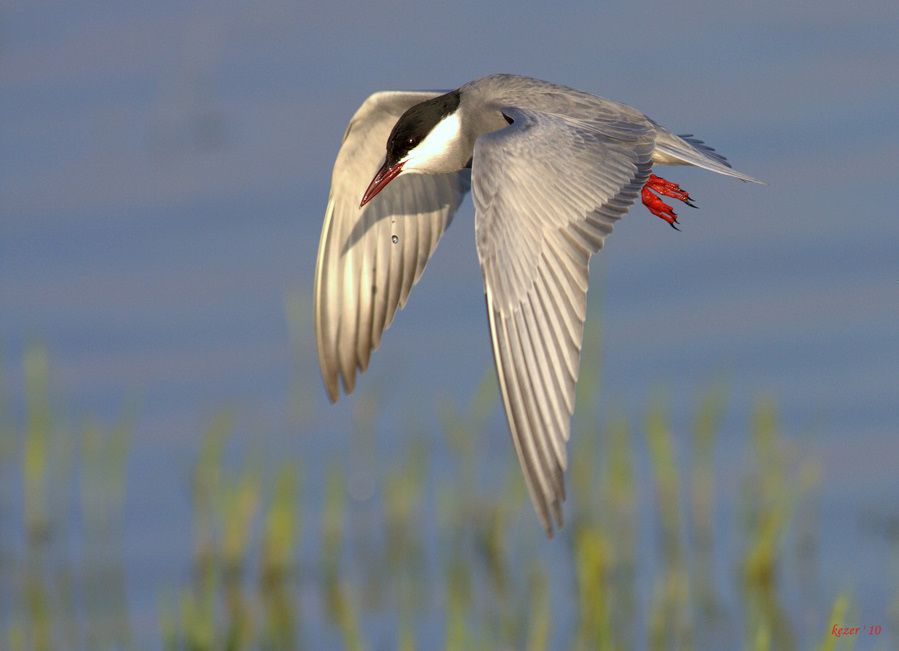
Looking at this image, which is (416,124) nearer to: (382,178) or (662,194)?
(382,178)

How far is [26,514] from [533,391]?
13.7ft

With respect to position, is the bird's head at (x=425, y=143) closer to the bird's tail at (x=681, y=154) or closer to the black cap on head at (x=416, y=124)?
the black cap on head at (x=416, y=124)

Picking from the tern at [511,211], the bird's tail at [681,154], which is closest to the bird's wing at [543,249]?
the tern at [511,211]

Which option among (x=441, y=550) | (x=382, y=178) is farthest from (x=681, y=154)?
(x=441, y=550)

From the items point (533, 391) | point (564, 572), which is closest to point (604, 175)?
point (533, 391)

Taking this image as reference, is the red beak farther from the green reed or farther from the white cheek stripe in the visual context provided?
the green reed

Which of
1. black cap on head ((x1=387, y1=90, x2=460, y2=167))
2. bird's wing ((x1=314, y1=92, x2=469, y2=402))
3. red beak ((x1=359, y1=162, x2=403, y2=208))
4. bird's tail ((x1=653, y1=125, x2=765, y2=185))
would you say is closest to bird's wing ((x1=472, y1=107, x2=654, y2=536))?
bird's tail ((x1=653, y1=125, x2=765, y2=185))

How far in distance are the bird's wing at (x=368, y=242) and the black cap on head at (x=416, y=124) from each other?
0.46 meters

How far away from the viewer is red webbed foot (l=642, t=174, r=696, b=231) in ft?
35.2

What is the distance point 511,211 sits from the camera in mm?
9320

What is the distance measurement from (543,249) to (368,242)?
2244 mm

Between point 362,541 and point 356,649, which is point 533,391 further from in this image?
point 362,541

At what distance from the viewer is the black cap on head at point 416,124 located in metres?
10.5

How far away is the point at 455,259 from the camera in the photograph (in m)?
15.0
